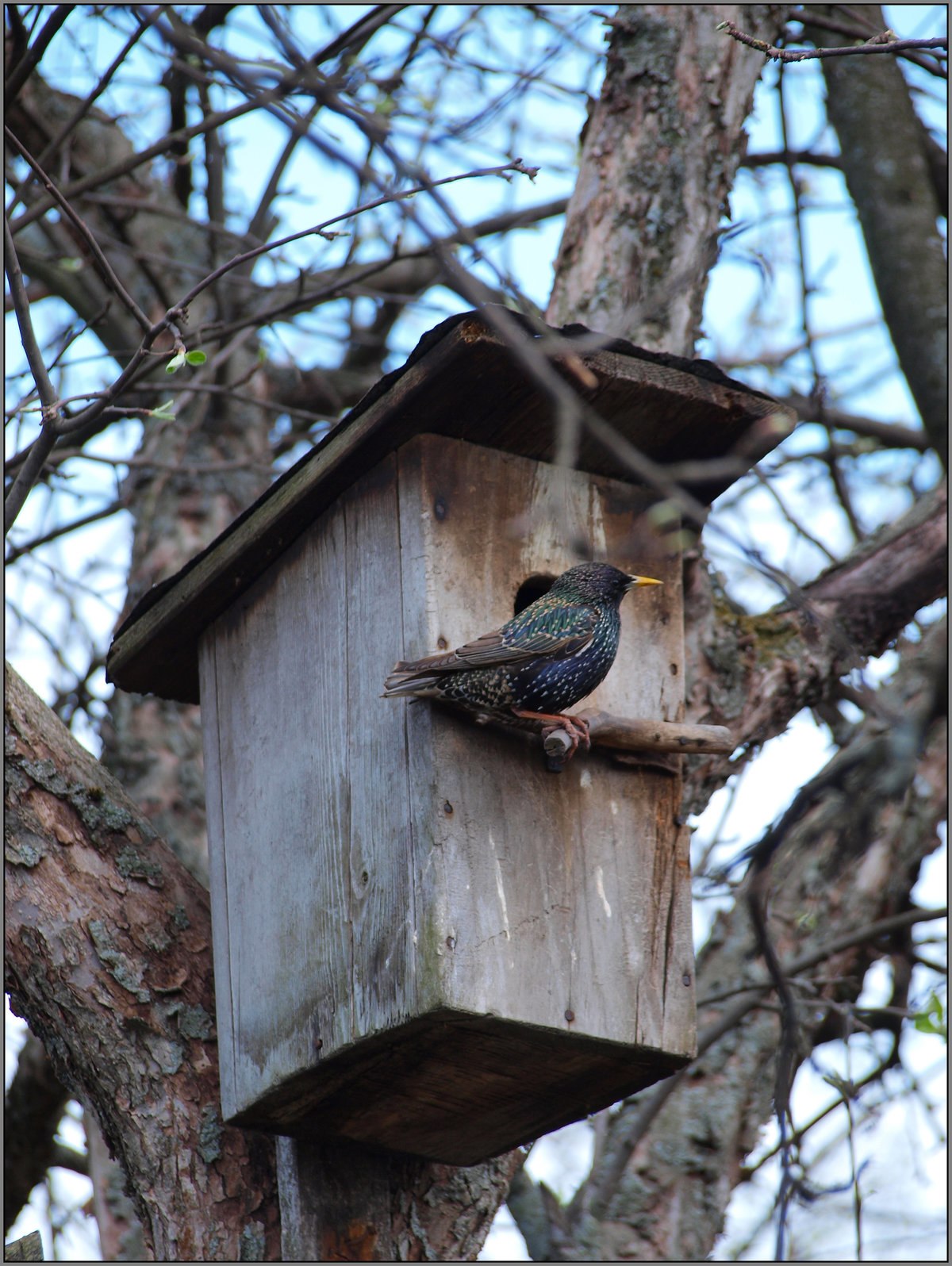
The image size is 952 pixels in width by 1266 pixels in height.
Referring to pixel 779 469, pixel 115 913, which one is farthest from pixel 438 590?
pixel 779 469

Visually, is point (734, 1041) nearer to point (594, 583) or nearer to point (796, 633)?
point (796, 633)

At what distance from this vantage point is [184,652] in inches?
145

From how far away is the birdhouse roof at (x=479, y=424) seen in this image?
2.90 meters

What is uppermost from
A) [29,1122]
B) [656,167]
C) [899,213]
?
[656,167]

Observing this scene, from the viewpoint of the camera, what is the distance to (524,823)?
2873 millimetres

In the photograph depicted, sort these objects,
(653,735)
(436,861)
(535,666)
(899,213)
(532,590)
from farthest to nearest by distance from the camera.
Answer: (899,213) → (532,590) → (653,735) → (535,666) → (436,861)

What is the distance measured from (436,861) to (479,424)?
873 millimetres

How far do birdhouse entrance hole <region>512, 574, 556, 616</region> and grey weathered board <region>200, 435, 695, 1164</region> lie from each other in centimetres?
2

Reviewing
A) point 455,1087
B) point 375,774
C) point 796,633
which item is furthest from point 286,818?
point 796,633

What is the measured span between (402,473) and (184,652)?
0.90 meters

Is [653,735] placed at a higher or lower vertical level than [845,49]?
lower

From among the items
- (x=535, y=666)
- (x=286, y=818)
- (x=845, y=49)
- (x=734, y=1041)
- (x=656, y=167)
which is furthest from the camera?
(x=734, y=1041)

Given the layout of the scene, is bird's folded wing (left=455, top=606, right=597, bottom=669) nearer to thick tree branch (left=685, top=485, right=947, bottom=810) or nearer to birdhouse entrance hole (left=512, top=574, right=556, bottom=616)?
birdhouse entrance hole (left=512, top=574, right=556, bottom=616)

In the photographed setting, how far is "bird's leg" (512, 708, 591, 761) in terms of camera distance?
2842 millimetres
